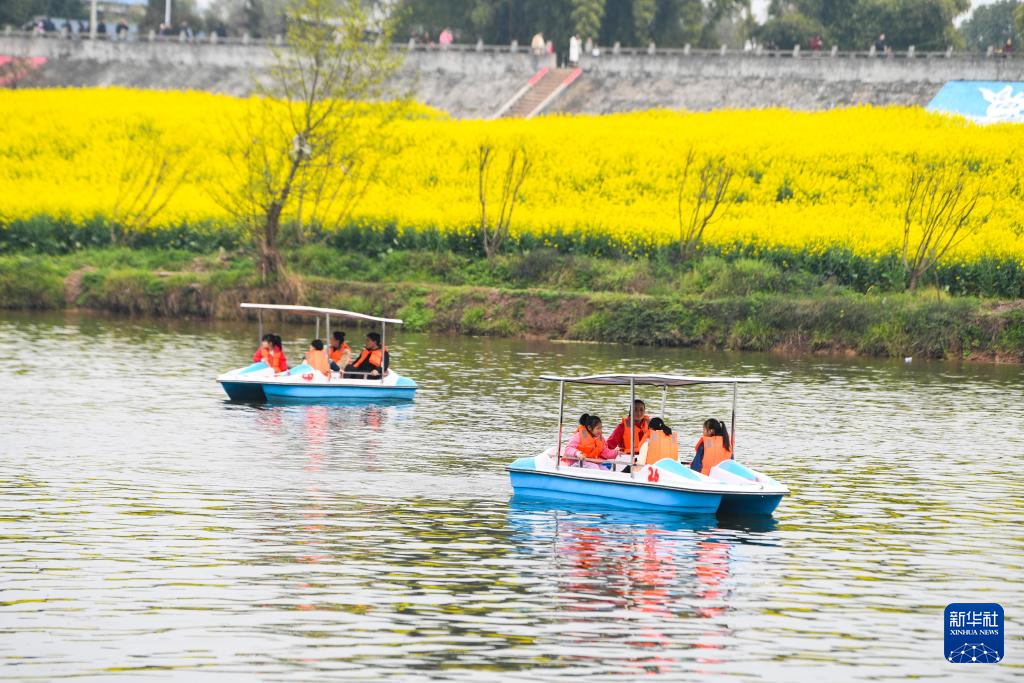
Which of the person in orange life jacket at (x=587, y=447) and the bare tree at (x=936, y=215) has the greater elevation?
the bare tree at (x=936, y=215)

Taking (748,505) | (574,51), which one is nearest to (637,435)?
(748,505)

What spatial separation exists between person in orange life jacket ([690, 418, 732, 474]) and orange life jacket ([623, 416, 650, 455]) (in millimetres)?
852

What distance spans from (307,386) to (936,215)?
24.7 meters

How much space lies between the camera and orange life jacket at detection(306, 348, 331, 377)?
3397cm

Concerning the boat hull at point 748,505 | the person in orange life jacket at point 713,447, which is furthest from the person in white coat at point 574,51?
the boat hull at point 748,505

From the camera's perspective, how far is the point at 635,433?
23.1 metres

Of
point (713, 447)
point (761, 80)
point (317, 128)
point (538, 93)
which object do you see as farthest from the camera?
point (538, 93)

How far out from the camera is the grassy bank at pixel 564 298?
148ft

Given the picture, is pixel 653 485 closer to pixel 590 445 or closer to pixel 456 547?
pixel 590 445

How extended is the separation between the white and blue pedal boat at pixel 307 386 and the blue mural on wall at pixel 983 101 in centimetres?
4236

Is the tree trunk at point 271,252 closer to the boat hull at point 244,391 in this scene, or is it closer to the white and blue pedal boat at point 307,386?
the white and blue pedal boat at point 307,386

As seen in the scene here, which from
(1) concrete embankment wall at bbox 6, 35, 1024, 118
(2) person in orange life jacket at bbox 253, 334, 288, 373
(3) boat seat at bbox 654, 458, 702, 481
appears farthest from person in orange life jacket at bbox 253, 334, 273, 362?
(1) concrete embankment wall at bbox 6, 35, 1024, 118

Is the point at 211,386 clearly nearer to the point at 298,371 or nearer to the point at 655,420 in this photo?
the point at 298,371

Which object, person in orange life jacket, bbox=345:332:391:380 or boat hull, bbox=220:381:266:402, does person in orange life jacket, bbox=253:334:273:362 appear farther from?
person in orange life jacket, bbox=345:332:391:380
